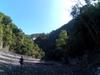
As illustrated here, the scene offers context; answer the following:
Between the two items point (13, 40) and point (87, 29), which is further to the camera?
point (13, 40)

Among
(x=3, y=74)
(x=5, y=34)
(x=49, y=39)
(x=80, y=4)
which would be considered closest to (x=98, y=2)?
(x=80, y=4)

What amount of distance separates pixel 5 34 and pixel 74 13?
4446 cm

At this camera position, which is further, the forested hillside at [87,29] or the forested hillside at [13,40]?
the forested hillside at [13,40]

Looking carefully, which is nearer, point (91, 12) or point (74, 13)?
point (91, 12)

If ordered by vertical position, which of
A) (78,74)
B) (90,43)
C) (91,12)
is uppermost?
(91,12)

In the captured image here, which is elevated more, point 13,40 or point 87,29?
point 13,40

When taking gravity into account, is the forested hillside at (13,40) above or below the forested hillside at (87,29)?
above

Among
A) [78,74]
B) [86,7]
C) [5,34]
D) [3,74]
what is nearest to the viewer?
[3,74]

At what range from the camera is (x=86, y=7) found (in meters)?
53.8

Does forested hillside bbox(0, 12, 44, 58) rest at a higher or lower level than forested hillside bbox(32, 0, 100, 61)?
higher

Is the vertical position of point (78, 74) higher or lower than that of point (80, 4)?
lower

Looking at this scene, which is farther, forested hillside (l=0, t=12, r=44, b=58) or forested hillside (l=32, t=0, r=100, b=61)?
forested hillside (l=0, t=12, r=44, b=58)

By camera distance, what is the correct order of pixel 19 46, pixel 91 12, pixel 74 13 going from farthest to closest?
pixel 19 46
pixel 74 13
pixel 91 12

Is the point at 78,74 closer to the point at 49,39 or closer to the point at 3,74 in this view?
the point at 3,74
